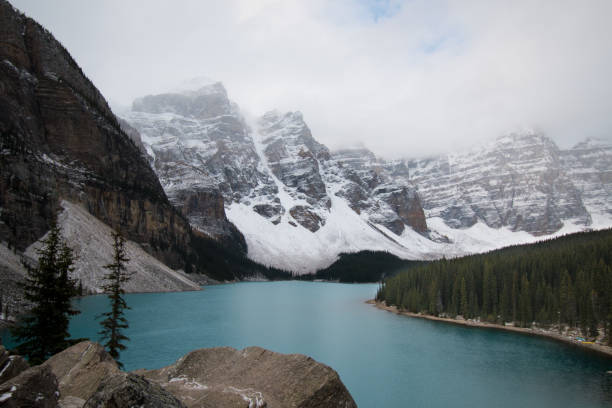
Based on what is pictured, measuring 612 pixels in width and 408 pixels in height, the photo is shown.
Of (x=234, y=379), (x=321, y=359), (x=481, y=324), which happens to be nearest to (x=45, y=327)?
(x=234, y=379)

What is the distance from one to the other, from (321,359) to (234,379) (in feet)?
86.4

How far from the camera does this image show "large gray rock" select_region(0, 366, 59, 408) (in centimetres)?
561

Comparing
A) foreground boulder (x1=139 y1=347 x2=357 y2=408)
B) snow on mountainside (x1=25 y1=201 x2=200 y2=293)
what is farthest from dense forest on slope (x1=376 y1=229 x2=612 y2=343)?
snow on mountainside (x1=25 y1=201 x2=200 y2=293)

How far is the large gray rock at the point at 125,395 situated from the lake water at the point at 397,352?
21.0m

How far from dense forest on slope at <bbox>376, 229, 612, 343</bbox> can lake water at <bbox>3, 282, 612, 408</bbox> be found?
6910 millimetres

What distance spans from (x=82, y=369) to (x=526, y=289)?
60776 millimetres

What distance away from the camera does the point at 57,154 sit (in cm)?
8812

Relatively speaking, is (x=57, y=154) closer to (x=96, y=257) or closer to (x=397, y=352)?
(x=96, y=257)

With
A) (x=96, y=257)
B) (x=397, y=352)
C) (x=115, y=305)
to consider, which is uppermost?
(x=96, y=257)

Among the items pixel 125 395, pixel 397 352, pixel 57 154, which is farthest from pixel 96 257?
pixel 125 395

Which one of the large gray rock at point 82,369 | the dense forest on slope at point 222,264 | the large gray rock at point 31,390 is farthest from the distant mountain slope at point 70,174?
the large gray rock at point 31,390

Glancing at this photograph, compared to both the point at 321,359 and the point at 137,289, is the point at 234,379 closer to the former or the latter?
the point at 321,359

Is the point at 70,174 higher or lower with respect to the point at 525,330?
higher

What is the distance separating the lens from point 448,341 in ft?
146
